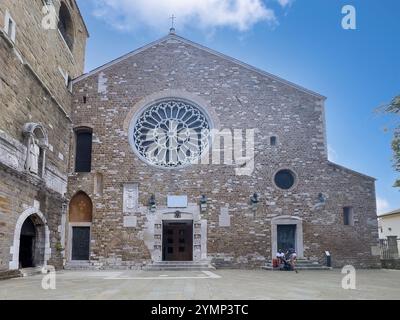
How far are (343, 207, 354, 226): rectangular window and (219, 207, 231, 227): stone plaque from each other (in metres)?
4.94

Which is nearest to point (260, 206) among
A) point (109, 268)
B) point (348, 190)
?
point (348, 190)

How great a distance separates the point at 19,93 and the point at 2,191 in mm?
3122

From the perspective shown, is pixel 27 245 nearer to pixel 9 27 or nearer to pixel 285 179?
pixel 9 27

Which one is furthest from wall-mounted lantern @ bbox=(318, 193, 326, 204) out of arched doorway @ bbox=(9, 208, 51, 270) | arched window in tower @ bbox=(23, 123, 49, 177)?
arched window in tower @ bbox=(23, 123, 49, 177)

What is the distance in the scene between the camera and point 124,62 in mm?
18859

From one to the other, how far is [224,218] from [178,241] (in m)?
2.25

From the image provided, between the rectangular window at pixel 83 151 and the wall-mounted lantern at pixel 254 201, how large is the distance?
22.7 ft

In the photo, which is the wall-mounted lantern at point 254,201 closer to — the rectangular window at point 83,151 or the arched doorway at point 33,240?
the rectangular window at point 83,151

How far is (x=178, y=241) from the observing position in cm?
1792

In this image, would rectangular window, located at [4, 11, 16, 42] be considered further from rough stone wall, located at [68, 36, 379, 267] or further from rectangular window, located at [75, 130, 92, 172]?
rectangular window, located at [75, 130, 92, 172]

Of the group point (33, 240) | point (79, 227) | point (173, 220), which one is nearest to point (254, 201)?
point (173, 220)

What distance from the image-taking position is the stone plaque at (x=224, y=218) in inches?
682

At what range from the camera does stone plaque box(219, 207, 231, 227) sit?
682 inches
